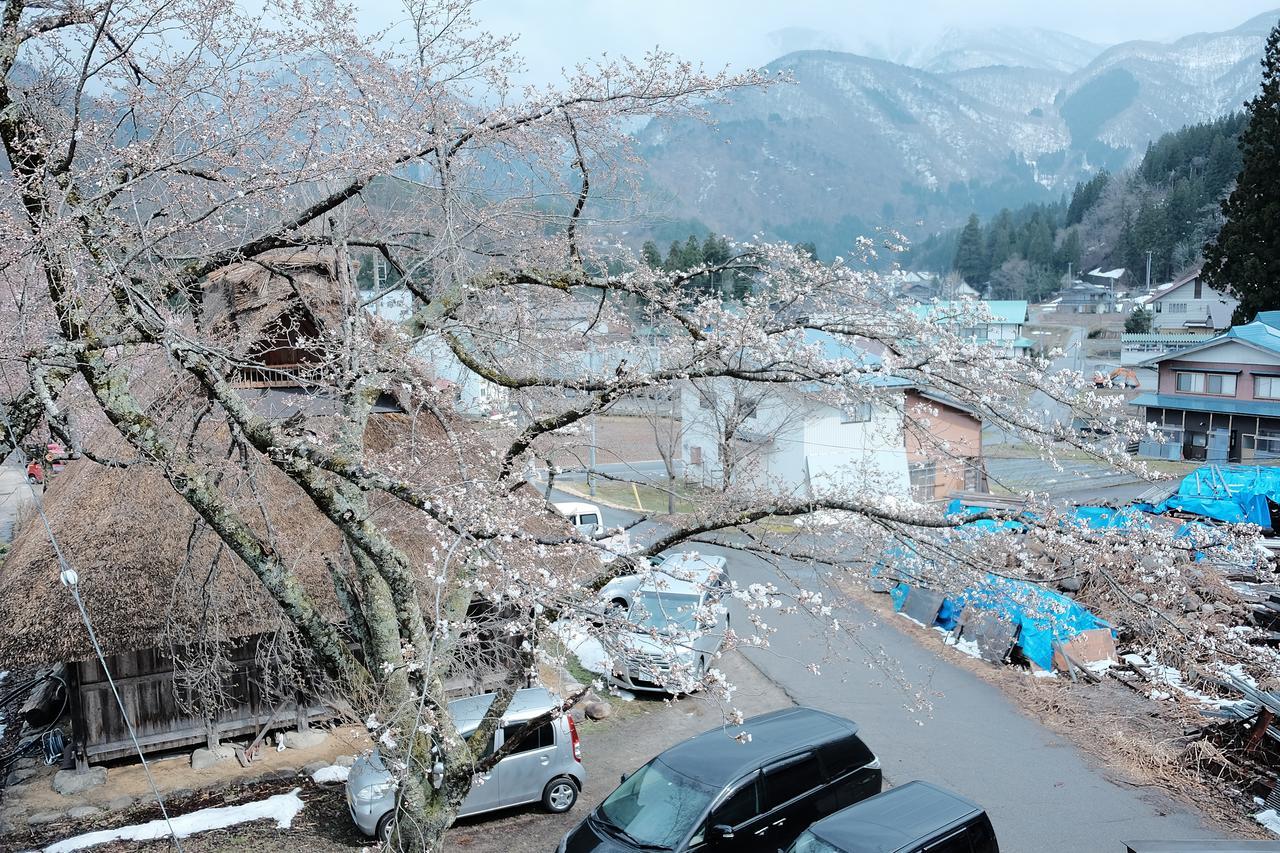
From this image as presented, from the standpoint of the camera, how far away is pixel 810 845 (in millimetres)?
6844

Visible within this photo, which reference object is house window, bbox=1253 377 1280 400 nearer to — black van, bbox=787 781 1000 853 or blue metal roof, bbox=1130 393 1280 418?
blue metal roof, bbox=1130 393 1280 418

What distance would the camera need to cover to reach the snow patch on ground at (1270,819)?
8562 mm

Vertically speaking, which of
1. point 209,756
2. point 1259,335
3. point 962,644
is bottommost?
point 962,644

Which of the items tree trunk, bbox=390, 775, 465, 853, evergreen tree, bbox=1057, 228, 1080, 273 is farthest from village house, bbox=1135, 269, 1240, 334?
tree trunk, bbox=390, 775, 465, 853

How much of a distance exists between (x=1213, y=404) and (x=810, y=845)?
3067 centimetres

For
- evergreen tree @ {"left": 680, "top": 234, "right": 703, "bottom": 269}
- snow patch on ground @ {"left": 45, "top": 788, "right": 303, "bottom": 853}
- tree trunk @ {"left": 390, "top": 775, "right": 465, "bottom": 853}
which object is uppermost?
evergreen tree @ {"left": 680, "top": 234, "right": 703, "bottom": 269}

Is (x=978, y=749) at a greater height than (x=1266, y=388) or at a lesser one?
lesser

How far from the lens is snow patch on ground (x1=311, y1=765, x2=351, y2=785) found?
30.8ft

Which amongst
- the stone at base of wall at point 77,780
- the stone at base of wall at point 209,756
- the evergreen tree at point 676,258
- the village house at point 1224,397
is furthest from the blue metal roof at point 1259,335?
the stone at base of wall at point 77,780

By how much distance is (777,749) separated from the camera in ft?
26.0

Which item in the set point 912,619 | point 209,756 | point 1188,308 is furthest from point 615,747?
point 1188,308

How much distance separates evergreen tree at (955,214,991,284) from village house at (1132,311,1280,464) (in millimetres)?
55681

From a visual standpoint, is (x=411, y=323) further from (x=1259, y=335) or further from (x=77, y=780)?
(x=1259, y=335)

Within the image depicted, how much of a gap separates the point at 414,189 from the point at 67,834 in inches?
279
